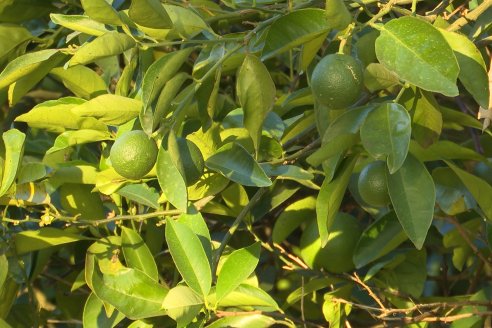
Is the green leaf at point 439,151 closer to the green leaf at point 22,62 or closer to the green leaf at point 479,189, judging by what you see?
the green leaf at point 479,189

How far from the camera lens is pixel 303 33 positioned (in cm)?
105

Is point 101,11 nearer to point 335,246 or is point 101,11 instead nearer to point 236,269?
point 236,269

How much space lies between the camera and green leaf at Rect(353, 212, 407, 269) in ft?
4.74

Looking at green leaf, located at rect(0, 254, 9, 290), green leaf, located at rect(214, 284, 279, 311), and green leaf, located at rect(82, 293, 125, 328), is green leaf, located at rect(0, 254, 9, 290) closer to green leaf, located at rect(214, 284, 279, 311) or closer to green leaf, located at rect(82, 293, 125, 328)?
green leaf, located at rect(82, 293, 125, 328)

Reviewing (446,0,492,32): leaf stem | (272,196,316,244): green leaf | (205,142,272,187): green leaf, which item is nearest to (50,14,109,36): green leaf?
(205,142,272,187): green leaf

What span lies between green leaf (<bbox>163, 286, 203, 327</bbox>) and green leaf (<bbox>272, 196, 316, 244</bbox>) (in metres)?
0.41

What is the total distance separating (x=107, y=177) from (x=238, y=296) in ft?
0.84

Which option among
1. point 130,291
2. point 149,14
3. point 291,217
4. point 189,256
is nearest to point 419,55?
point 149,14

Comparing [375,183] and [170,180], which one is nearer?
[170,180]

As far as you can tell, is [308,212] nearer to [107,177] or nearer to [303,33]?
[107,177]

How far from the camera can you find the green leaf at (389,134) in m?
0.99

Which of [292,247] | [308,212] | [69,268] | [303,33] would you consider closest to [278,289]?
[292,247]

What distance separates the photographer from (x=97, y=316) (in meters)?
1.38

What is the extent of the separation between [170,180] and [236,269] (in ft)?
0.64
